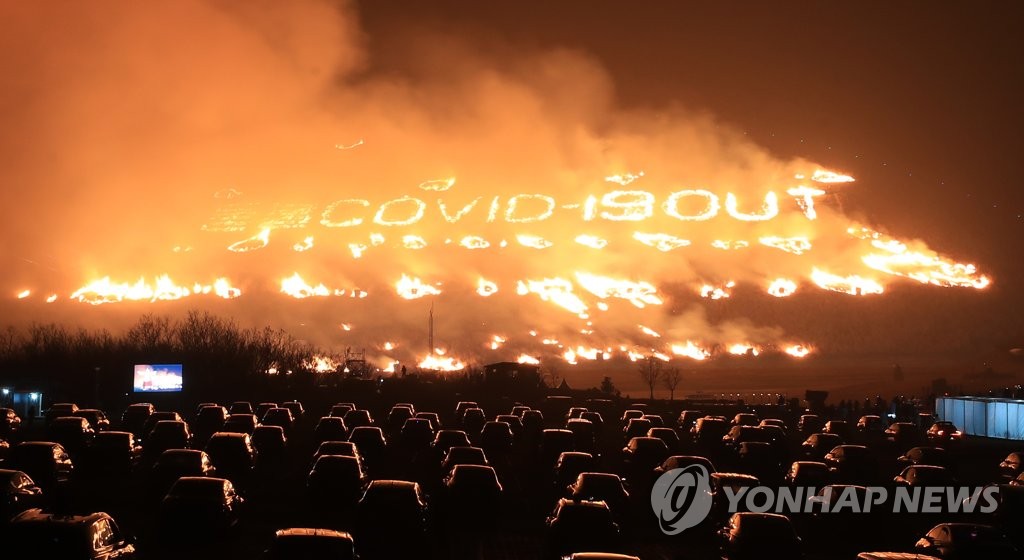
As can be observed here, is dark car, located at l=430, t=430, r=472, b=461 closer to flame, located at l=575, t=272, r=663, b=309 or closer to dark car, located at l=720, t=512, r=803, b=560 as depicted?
dark car, located at l=720, t=512, r=803, b=560

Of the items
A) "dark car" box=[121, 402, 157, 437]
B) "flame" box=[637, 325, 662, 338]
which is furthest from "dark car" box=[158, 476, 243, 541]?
"flame" box=[637, 325, 662, 338]

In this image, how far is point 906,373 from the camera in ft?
500

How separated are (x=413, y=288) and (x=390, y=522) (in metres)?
127

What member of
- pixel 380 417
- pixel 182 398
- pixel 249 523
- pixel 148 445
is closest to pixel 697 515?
pixel 249 523

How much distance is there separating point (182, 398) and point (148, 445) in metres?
41.3

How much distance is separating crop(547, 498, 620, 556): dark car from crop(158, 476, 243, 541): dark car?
6.60 meters

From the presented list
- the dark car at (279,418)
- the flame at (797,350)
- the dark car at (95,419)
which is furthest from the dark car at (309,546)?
the flame at (797,350)

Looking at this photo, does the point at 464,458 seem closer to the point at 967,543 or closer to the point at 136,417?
the point at 967,543

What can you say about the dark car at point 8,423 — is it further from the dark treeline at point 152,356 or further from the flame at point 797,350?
the flame at point 797,350

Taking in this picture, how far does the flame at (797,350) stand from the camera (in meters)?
163

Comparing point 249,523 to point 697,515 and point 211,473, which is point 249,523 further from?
point 697,515

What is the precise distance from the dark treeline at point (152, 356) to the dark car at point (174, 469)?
46767mm

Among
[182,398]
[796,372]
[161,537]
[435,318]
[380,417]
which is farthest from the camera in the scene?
[796,372]

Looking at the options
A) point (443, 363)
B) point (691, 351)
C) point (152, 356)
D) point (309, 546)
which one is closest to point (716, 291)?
point (691, 351)
